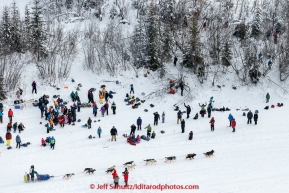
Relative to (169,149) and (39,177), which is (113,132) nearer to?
(169,149)

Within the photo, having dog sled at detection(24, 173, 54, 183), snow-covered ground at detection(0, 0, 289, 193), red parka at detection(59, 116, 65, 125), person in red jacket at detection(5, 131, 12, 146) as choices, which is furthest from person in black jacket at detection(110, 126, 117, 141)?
person in red jacket at detection(5, 131, 12, 146)

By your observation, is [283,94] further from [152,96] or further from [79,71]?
[79,71]

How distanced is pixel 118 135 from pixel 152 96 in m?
7.50

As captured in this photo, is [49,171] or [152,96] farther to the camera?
[152,96]

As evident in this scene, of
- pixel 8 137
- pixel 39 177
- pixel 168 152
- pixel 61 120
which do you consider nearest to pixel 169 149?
pixel 168 152

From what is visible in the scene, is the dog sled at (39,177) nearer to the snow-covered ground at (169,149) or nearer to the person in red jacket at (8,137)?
the snow-covered ground at (169,149)

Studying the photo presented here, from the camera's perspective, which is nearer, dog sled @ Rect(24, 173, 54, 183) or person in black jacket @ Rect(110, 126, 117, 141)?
dog sled @ Rect(24, 173, 54, 183)

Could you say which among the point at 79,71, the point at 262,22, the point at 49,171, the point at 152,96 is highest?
the point at 262,22

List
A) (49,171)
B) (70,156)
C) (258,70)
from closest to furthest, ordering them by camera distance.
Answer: (49,171) → (70,156) → (258,70)

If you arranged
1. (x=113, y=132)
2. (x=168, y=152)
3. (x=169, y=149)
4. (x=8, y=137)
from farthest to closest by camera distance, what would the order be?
(x=113, y=132) < (x=8, y=137) < (x=169, y=149) < (x=168, y=152)

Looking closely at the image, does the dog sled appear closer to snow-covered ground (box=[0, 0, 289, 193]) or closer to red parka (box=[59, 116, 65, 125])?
snow-covered ground (box=[0, 0, 289, 193])

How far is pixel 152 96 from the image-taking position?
95.6ft

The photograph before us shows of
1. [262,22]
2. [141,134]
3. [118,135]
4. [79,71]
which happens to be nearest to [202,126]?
[141,134]

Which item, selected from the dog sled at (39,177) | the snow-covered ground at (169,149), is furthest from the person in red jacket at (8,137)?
the dog sled at (39,177)
